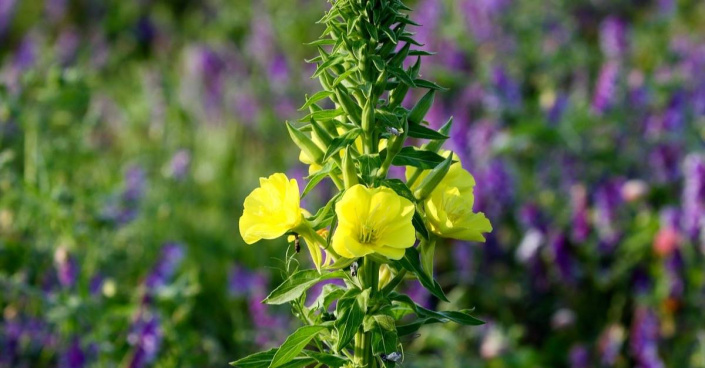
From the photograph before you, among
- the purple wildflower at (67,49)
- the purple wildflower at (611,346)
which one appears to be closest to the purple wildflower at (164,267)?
→ the purple wildflower at (611,346)

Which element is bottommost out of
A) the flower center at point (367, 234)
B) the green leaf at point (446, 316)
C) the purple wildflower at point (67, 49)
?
the purple wildflower at point (67, 49)

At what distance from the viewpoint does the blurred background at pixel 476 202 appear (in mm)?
2734

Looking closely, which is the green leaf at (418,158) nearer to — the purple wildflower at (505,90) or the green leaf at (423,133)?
the green leaf at (423,133)

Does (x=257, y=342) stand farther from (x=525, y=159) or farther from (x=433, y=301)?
(x=525, y=159)

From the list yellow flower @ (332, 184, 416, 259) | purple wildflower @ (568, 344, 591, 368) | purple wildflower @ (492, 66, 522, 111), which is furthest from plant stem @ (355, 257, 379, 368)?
purple wildflower @ (492, 66, 522, 111)

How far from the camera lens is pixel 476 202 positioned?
3395 millimetres

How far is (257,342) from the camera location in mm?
2896

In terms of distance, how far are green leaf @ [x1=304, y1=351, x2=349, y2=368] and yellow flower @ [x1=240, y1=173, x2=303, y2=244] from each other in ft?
0.75

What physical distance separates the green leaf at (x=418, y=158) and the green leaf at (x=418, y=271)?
149mm

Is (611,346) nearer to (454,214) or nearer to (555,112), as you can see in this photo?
(555,112)

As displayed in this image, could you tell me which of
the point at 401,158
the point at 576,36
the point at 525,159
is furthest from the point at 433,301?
the point at 576,36

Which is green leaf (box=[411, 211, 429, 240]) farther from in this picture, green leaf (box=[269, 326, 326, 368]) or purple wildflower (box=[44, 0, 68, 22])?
purple wildflower (box=[44, 0, 68, 22])

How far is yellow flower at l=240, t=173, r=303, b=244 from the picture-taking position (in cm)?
132

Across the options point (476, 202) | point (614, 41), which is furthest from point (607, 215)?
point (614, 41)
